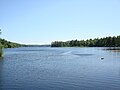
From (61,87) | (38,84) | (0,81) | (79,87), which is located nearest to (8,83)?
(0,81)

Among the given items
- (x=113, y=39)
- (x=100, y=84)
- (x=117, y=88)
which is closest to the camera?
(x=117, y=88)

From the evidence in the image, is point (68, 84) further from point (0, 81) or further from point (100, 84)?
point (0, 81)

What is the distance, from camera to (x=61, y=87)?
2453 cm

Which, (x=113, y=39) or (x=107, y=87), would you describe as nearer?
(x=107, y=87)

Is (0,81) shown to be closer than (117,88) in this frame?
No

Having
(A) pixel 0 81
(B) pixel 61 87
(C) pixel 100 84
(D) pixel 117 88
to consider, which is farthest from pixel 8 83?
(D) pixel 117 88

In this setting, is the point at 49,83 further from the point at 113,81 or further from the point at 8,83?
the point at 113,81

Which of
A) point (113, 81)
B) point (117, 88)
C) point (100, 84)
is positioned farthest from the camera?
point (113, 81)

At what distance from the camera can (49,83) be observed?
2673cm

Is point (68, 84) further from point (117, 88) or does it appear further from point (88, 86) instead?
point (117, 88)

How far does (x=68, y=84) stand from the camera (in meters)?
26.2

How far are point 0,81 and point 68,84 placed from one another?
942 cm

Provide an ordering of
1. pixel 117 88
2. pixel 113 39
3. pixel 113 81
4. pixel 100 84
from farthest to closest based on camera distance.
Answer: pixel 113 39
pixel 113 81
pixel 100 84
pixel 117 88

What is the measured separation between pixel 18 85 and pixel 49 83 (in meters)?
3.90
